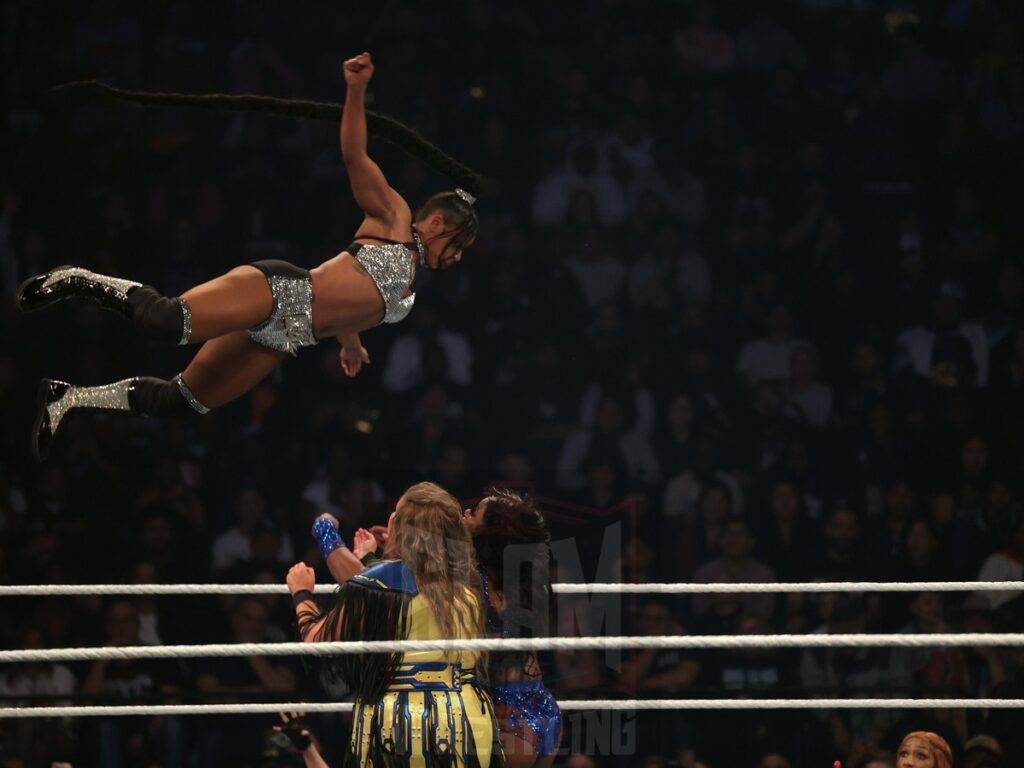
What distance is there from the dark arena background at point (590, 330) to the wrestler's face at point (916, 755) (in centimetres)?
126

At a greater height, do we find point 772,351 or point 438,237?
point 772,351

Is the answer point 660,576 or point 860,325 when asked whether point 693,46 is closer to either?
point 860,325

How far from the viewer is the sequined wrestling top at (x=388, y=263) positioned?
317 centimetres

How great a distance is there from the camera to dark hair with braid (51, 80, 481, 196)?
10.4 ft

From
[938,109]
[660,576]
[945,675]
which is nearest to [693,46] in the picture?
[938,109]

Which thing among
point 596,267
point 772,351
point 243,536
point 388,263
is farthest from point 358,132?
point 772,351

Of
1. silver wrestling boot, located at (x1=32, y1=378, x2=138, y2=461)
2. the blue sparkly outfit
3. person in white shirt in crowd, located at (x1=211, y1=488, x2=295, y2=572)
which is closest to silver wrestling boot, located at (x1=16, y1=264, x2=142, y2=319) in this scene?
silver wrestling boot, located at (x1=32, y1=378, x2=138, y2=461)

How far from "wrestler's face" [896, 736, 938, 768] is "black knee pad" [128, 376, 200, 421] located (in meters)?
1.93

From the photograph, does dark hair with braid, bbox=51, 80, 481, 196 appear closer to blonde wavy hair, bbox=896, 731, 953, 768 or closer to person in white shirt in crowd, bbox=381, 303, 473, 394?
blonde wavy hair, bbox=896, 731, 953, 768

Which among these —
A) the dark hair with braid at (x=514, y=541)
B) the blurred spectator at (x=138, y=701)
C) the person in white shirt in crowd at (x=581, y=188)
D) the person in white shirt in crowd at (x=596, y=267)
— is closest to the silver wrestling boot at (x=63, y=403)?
the dark hair with braid at (x=514, y=541)

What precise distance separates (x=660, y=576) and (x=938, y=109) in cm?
260

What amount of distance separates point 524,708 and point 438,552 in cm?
49

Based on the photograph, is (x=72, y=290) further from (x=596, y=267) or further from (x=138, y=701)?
(x=596, y=267)

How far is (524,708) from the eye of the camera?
117 inches
